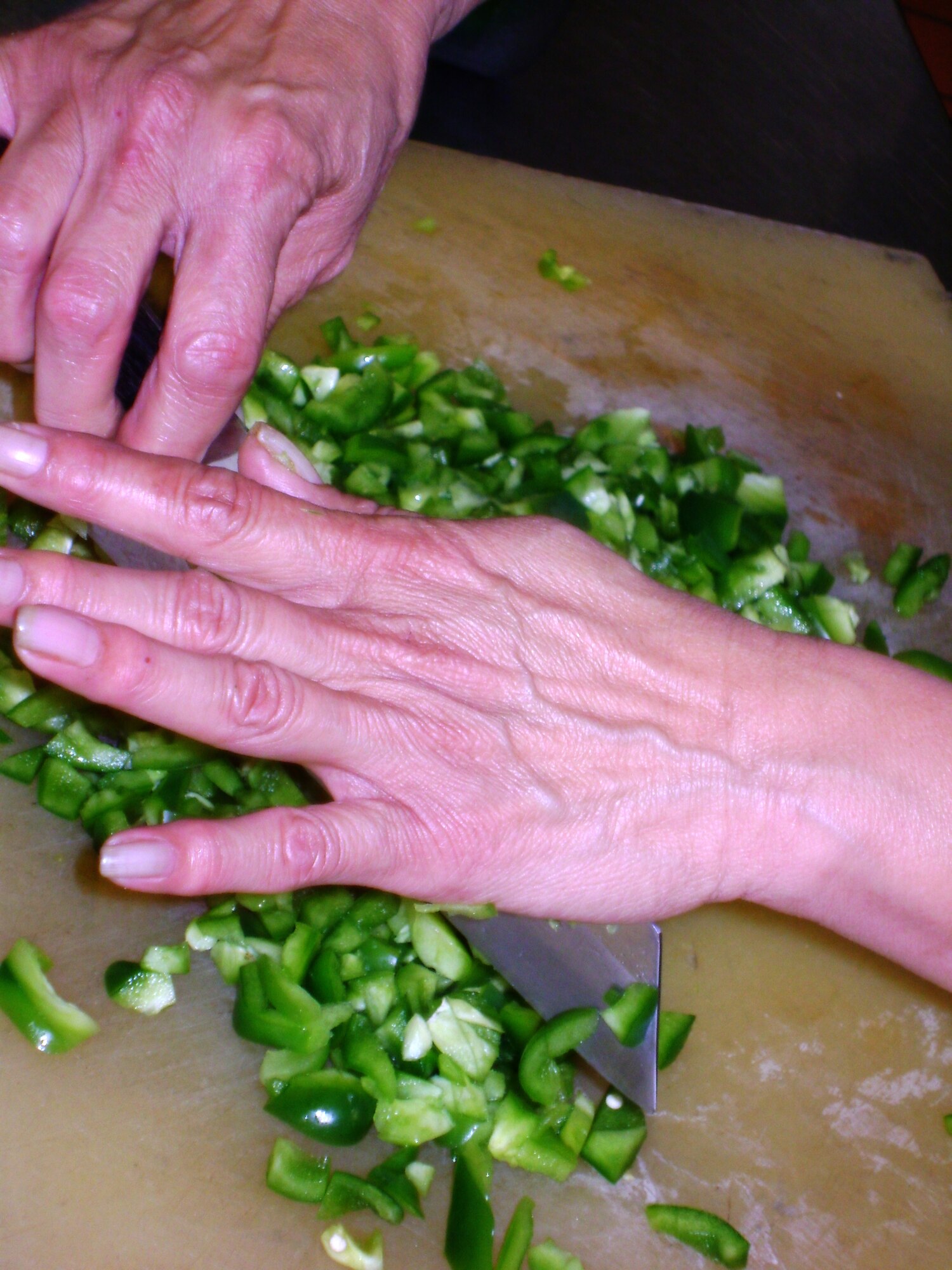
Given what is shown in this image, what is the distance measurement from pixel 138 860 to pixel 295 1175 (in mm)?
487

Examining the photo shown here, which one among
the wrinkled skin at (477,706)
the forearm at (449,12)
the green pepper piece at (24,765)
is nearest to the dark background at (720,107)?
the forearm at (449,12)

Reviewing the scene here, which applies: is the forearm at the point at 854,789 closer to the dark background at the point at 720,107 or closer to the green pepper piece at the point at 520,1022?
the green pepper piece at the point at 520,1022

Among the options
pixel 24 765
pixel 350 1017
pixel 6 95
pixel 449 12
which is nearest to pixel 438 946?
pixel 350 1017

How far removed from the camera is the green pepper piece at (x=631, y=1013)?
134 centimetres

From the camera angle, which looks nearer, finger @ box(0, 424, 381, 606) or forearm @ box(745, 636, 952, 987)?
finger @ box(0, 424, 381, 606)

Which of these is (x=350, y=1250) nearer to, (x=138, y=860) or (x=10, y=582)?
(x=138, y=860)

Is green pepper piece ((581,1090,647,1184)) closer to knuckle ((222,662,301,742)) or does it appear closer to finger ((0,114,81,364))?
knuckle ((222,662,301,742))

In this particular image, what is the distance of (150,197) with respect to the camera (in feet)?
3.95

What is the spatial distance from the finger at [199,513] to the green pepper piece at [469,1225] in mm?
649

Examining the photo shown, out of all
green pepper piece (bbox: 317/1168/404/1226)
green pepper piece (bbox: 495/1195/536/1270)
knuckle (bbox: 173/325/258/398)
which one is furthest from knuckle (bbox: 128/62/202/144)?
green pepper piece (bbox: 495/1195/536/1270)

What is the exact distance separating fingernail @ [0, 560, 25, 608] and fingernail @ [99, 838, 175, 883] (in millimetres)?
215

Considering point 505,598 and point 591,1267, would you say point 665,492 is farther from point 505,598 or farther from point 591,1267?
point 591,1267

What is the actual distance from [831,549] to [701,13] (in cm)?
166

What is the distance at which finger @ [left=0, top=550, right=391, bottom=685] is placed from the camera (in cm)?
95
